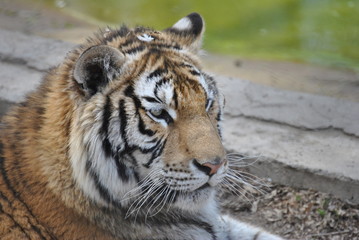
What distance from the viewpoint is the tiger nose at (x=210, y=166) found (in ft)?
8.11

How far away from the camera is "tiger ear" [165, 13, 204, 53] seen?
2.99 metres

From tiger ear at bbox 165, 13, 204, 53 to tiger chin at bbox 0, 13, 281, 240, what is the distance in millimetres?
224

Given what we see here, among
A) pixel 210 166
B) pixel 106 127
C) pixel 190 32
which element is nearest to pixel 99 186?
pixel 106 127

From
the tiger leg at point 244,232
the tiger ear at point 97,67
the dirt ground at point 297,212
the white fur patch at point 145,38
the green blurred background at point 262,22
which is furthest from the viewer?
the green blurred background at point 262,22

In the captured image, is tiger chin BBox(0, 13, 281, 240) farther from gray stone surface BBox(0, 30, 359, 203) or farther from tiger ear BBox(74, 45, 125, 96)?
gray stone surface BBox(0, 30, 359, 203)

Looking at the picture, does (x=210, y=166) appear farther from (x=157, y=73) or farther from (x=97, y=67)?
(x=97, y=67)

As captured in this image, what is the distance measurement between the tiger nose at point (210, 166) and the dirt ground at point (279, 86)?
4.00 ft

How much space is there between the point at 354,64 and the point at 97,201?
406cm

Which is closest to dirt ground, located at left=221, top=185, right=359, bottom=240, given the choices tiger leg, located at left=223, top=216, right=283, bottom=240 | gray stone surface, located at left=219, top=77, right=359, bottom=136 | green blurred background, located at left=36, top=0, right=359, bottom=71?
tiger leg, located at left=223, top=216, right=283, bottom=240

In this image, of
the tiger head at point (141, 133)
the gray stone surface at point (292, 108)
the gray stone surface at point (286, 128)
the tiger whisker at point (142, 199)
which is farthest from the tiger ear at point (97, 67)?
the gray stone surface at point (292, 108)

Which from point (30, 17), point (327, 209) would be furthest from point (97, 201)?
point (30, 17)

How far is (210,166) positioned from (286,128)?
1855 mm

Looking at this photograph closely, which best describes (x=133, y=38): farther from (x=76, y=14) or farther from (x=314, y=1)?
(x=314, y=1)

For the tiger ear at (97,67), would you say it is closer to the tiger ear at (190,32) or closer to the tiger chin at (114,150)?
the tiger chin at (114,150)
